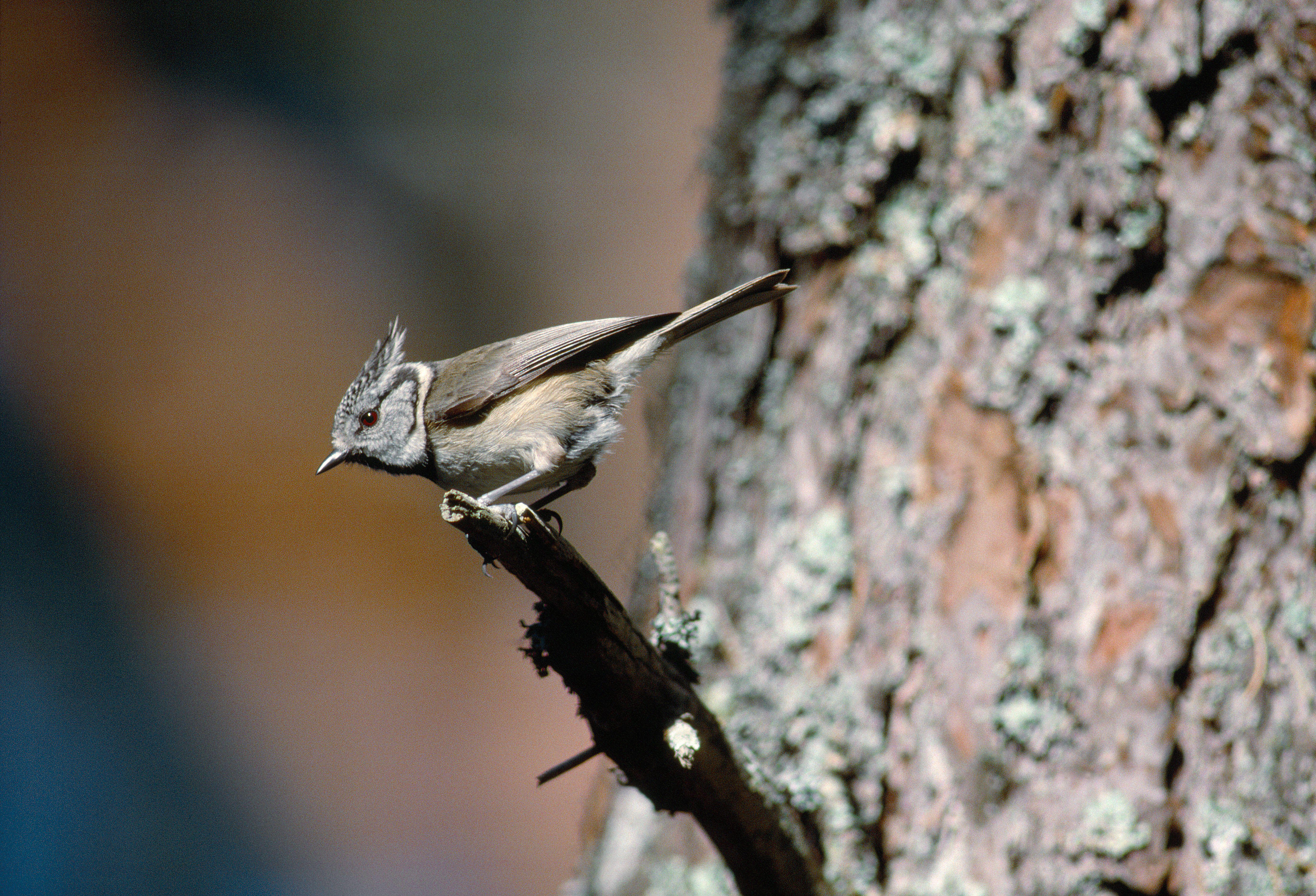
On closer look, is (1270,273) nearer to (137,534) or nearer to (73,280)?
(137,534)

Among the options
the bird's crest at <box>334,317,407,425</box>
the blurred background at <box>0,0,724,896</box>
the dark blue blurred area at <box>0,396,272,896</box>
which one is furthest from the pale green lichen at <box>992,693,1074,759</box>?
the dark blue blurred area at <box>0,396,272,896</box>

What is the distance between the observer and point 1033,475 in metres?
2.10

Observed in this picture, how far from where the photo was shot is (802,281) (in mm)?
2609

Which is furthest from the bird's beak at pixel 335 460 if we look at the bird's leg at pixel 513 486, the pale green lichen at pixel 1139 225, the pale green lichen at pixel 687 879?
the pale green lichen at pixel 1139 225

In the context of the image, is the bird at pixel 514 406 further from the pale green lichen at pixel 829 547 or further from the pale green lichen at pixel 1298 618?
the pale green lichen at pixel 1298 618

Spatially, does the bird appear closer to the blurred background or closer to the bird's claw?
the bird's claw

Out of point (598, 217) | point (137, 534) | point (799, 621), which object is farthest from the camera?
point (598, 217)

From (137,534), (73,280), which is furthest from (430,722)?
(73,280)

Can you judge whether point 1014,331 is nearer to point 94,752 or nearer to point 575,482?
point 575,482

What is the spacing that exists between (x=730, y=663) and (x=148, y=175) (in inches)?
192

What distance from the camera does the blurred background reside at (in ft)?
15.9

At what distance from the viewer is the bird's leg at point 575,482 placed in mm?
2012

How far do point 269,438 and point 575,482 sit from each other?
12.0 ft

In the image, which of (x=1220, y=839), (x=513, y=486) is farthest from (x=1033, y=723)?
(x=513, y=486)
